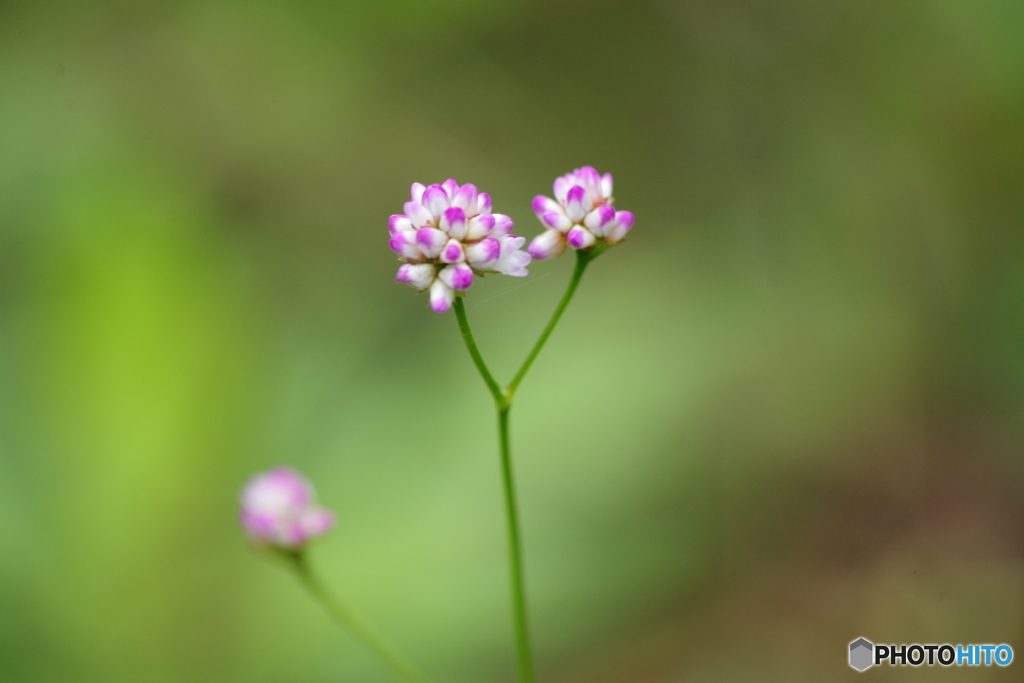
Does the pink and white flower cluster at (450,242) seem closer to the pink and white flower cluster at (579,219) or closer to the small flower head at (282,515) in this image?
the pink and white flower cluster at (579,219)

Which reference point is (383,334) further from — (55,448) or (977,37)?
(977,37)

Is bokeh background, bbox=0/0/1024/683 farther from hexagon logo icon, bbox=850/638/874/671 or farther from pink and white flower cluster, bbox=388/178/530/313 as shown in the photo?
pink and white flower cluster, bbox=388/178/530/313

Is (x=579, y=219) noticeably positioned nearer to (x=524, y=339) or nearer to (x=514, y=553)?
(x=514, y=553)

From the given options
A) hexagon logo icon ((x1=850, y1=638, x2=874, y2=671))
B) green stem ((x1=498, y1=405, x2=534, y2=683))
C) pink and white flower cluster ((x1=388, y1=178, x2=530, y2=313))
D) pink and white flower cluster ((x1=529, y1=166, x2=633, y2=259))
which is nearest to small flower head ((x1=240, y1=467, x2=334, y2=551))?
green stem ((x1=498, y1=405, x2=534, y2=683))

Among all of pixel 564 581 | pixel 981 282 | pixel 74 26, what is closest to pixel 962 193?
pixel 981 282

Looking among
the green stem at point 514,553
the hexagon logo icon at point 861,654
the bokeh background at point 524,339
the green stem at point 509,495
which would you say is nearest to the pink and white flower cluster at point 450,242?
the green stem at point 509,495
